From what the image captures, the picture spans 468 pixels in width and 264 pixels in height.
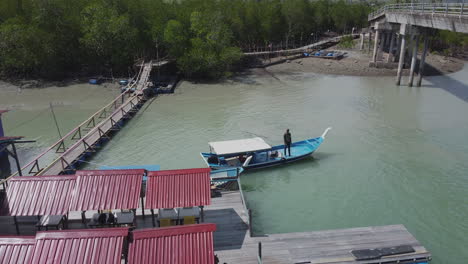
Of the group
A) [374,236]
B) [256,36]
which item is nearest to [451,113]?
[374,236]

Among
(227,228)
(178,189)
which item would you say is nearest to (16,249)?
(178,189)

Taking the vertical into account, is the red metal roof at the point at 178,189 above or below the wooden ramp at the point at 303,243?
→ above

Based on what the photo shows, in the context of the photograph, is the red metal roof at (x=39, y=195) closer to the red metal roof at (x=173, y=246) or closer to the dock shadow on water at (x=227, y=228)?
the red metal roof at (x=173, y=246)

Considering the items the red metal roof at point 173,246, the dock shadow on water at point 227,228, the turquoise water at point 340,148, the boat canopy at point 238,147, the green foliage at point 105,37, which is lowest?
the turquoise water at point 340,148

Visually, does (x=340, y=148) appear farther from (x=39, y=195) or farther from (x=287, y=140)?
(x=39, y=195)

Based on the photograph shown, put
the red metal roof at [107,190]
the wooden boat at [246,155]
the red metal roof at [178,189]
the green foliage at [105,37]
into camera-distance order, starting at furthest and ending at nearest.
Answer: the green foliage at [105,37] < the wooden boat at [246,155] < the red metal roof at [178,189] < the red metal roof at [107,190]

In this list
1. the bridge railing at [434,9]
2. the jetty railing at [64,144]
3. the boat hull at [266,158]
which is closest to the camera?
the jetty railing at [64,144]

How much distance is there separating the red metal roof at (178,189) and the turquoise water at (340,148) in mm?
4602

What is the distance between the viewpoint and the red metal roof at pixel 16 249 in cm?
908

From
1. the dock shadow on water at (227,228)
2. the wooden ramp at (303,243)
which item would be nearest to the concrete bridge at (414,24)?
the wooden ramp at (303,243)

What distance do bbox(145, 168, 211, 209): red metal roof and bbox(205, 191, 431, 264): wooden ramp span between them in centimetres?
203

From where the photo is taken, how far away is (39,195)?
1193cm

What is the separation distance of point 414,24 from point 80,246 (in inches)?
1563

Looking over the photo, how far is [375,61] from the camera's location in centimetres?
5353
